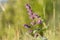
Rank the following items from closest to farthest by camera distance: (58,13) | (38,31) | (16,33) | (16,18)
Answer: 1. (38,31)
2. (16,33)
3. (58,13)
4. (16,18)

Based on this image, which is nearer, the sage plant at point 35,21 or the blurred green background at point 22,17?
the sage plant at point 35,21

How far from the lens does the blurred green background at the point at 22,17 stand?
3035mm

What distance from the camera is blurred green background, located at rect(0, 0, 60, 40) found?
303 cm

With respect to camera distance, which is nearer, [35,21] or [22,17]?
[35,21]

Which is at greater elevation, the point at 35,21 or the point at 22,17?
the point at 35,21

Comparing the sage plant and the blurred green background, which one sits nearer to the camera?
the sage plant

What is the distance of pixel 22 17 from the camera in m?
3.84

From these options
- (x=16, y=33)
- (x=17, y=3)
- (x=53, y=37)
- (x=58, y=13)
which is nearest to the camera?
(x=53, y=37)

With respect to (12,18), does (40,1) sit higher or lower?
higher

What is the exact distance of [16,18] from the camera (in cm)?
392

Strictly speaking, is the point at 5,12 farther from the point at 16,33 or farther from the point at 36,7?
the point at 16,33

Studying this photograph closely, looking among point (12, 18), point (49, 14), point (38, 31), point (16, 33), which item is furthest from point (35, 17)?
point (12, 18)

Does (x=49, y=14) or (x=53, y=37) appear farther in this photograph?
(x=49, y=14)

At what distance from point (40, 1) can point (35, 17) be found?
122cm
